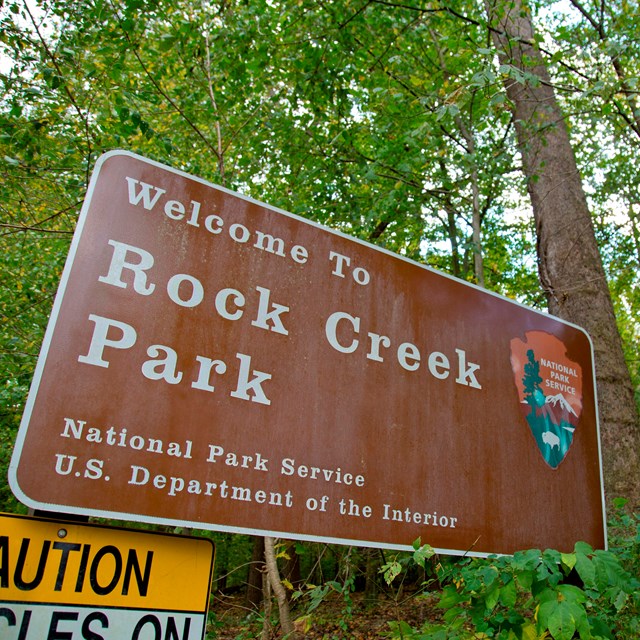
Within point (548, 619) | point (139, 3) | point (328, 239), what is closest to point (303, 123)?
point (139, 3)

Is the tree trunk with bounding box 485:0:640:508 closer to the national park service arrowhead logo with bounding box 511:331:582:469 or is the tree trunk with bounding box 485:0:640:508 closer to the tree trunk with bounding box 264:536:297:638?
the national park service arrowhead logo with bounding box 511:331:582:469

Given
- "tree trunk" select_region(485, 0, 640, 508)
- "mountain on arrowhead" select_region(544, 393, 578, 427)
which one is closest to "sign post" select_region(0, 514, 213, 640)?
"mountain on arrowhead" select_region(544, 393, 578, 427)

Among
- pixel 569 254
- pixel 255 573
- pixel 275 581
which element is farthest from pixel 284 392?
pixel 255 573

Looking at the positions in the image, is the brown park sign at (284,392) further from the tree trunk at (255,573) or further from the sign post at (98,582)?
the tree trunk at (255,573)

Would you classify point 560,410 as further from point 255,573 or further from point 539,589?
point 255,573

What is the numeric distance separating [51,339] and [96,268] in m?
0.28

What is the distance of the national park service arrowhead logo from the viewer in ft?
8.92

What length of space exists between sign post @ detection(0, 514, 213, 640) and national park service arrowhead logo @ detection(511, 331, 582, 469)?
170 cm

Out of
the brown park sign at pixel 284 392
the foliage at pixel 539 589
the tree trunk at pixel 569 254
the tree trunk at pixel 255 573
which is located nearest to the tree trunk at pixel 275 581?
the tree trunk at pixel 255 573

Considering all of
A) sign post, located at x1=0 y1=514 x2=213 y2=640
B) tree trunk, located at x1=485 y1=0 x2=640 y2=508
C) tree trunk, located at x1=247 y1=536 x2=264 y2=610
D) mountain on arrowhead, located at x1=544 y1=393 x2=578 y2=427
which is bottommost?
sign post, located at x1=0 y1=514 x2=213 y2=640

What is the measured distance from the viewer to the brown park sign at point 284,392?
1.67 meters

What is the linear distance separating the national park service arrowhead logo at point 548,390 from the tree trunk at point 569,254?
74.6 inches

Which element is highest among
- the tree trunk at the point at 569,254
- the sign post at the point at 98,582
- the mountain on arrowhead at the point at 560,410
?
the tree trunk at the point at 569,254

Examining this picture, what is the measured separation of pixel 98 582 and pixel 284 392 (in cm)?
82
